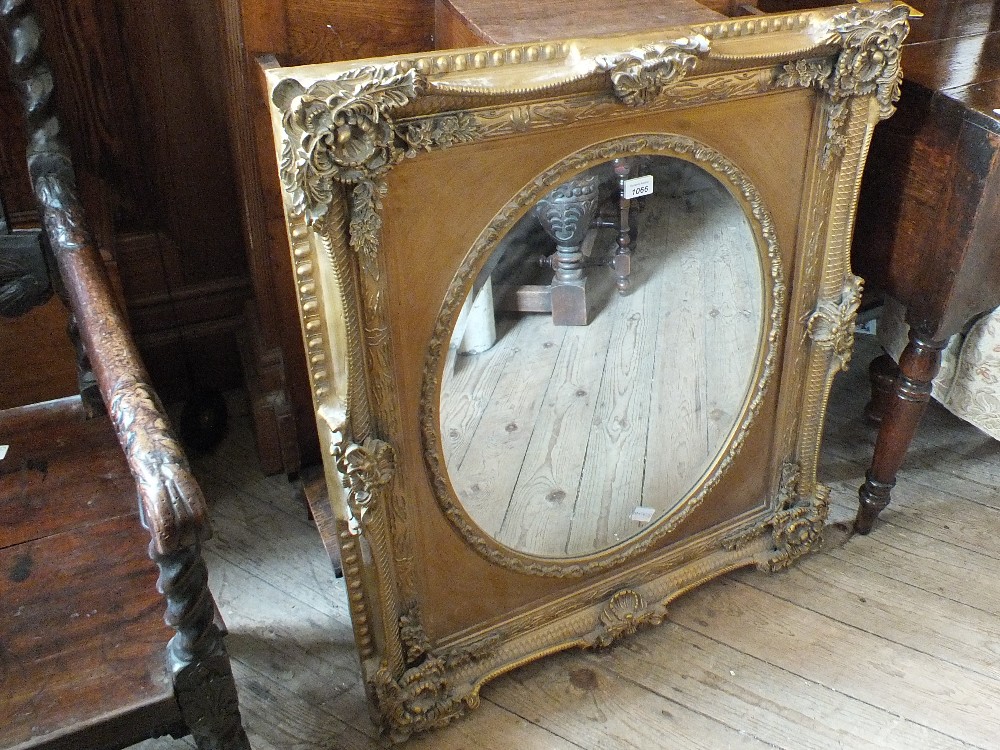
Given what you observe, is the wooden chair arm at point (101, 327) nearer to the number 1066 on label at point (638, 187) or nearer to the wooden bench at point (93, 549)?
the wooden bench at point (93, 549)

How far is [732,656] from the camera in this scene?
1417 millimetres

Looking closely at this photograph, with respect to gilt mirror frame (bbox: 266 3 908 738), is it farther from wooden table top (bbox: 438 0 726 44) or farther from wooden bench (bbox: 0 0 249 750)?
wooden bench (bbox: 0 0 249 750)

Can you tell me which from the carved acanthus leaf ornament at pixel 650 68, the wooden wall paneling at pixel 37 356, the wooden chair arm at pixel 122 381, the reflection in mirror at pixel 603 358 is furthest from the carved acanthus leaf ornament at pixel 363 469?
the wooden wall paneling at pixel 37 356

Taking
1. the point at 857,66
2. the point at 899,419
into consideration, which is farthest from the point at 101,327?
the point at 899,419

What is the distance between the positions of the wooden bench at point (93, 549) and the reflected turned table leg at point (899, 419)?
1.10 m

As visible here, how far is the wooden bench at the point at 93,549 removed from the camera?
0.82 metres

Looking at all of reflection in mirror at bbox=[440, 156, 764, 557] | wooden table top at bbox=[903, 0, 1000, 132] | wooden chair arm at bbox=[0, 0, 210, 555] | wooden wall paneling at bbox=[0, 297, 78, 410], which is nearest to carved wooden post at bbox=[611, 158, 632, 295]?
reflection in mirror at bbox=[440, 156, 764, 557]

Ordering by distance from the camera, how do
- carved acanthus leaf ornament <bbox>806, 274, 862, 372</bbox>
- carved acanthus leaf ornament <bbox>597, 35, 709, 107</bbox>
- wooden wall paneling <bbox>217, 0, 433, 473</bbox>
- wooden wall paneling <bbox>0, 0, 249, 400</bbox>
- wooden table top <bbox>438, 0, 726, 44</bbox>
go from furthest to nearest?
wooden wall paneling <bbox>0, 0, 249, 400</bbox> → carved acanthus leaf ornament <bbox>806, 274, 862, 372</bbox> → wooden wall paneling <bbox>217, 0, 433, 473</bbox> → wooden table top <bbox>438, 0, 726, 44</bbox> → carved acanthus leaf ornament <bbox>597, 35, 709, 107</bbox>

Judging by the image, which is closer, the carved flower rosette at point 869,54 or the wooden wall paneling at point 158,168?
the carved flower rosette at point 869,54

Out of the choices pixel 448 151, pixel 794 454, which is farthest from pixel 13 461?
pixel 794 454

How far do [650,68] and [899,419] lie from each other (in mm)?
812

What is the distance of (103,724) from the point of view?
840 mm

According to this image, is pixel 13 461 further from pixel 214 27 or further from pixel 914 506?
pixel 914 506

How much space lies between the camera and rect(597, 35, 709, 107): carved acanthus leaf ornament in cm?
100
